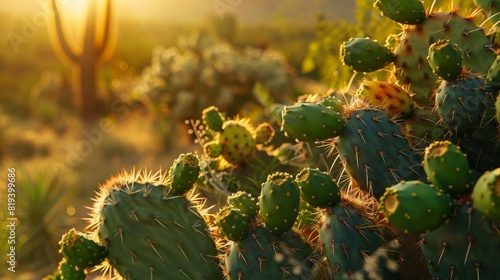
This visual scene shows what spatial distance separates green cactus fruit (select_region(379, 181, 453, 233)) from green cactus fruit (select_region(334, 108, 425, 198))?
1.71 feet

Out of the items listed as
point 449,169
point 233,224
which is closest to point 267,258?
point 233,224

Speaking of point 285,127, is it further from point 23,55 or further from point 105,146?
point 23,55

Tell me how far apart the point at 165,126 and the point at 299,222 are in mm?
9070

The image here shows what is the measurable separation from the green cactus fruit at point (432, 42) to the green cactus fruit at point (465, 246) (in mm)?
881

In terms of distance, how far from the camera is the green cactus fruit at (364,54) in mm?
2691

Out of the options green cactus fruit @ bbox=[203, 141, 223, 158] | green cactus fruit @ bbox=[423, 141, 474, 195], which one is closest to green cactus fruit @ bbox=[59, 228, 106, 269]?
green cactus fruit @ bbox=[203, 141, 223, 158]

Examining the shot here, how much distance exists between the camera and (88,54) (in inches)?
506

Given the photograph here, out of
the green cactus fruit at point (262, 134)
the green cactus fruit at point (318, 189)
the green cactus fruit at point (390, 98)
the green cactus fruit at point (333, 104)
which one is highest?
the green cactus fruit at point (262, 134)

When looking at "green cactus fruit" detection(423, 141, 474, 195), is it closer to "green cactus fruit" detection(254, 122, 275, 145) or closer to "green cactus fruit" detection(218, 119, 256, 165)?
"green cactus fruit" detection(218, 119, 256, 165)

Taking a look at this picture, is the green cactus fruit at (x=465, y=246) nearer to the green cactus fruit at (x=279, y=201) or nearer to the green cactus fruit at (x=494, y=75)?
the green cactus fruit at (x=279, y=201)

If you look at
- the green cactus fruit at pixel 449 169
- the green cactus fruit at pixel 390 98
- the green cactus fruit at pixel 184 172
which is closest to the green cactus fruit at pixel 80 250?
the green cactus fruit at pixel 184 172

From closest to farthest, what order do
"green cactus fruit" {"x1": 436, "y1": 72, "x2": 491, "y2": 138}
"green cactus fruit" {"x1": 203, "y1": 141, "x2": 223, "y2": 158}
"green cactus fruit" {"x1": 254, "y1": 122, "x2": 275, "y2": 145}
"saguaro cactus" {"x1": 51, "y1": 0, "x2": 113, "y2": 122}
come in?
"green cactus fruit" {"x1": 436, "y1": 72, "x2": 491, "y2": 138} → "green cactus fruit" {"x1": 203, "y1": 141, "x2": 223, "y2": 158} → "green cactus fruit" {"x1": 254, "y1": 122, "x2": 275, "y2": 145} → "saguaro cactus" {"x1": 51, "y1": 0, "x2": 113, "y2": 122}

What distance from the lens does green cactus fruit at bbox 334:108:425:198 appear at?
7.82 feet

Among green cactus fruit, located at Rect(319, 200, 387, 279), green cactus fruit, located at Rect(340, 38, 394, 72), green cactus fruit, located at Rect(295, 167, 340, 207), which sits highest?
green cactus fruit, located at Rect(340, 38, 394, 72)
